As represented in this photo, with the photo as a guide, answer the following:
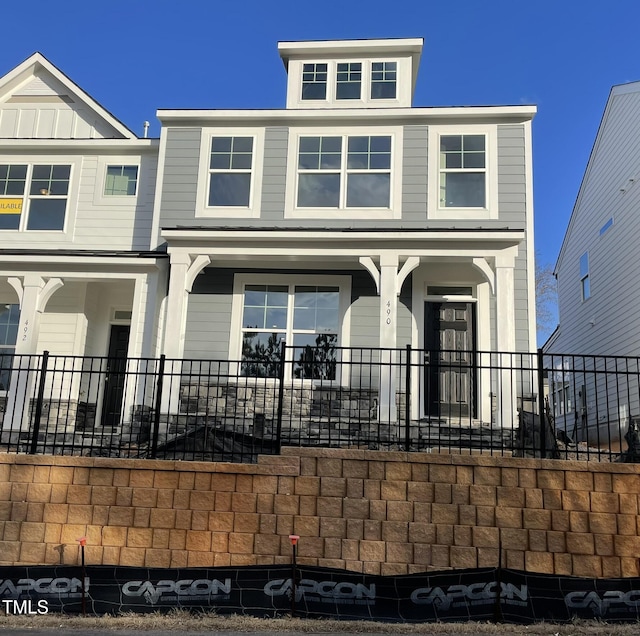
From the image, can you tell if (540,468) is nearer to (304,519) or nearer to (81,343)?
(304,519)

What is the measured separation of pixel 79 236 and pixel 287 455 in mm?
8506

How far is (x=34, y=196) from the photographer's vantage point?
13.8 m

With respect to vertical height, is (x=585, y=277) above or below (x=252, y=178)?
below

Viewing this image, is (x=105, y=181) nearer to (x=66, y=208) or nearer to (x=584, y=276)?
(x=66, y=208)

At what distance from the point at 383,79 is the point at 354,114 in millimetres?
2068

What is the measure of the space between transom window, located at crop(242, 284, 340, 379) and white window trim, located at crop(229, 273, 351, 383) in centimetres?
8

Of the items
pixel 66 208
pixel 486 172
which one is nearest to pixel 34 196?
pixel 66 208

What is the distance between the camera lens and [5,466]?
7523mm

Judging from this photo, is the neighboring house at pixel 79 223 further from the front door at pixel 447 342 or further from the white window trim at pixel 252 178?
the front door at pixel 447 342

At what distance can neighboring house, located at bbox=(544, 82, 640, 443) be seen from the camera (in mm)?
14602

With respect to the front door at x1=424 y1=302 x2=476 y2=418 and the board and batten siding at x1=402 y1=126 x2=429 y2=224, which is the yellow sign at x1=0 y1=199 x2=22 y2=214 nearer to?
the board and batten siding at x1=402 y1=126 x2=429 y2=224

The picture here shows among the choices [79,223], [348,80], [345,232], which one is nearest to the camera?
[345,232]

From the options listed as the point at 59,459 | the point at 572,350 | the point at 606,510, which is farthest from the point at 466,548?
the point at 572,350

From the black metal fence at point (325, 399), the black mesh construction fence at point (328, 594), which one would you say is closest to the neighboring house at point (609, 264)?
the black metal fence at point (325, 399)
